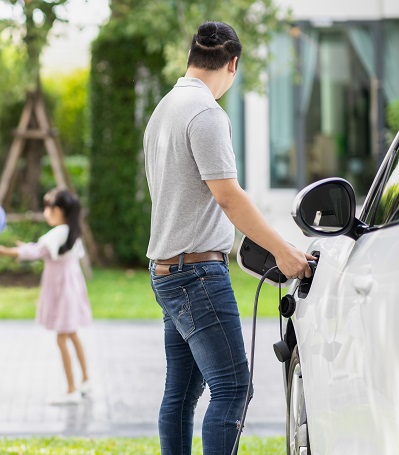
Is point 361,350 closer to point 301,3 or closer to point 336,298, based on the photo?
point 336,298

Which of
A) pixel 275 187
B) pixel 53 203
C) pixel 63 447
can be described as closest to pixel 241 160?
pixel 275 187

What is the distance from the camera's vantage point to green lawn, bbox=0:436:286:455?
562cm

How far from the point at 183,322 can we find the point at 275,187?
12.1m

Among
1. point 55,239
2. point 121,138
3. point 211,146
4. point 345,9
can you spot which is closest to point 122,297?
point 121,138

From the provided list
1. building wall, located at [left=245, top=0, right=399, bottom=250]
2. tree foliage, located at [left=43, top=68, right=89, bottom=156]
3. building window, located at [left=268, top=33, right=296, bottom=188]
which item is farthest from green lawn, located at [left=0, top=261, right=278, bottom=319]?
tree foliage, located at [left=43, top=68, right=89, bottom=156]

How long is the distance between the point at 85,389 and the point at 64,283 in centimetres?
76

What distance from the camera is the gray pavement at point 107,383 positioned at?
6.59 m

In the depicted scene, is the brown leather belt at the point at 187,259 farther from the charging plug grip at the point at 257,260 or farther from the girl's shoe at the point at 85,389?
the girl's shoe at the point at 85,389

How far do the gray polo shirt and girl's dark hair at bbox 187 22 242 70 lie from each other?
8 centimetres

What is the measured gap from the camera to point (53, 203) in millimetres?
7465

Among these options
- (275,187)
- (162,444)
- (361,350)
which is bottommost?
(275,187)

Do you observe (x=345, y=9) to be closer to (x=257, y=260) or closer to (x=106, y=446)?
(x=106, y=446)

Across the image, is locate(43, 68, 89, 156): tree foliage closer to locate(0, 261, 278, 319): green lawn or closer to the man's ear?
locate(0, 261, 278, 319): green lawn

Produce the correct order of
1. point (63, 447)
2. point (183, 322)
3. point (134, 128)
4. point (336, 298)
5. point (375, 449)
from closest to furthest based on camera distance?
point (375, 449)
point (336, 298)
point (183, 322)
point (63, 447)
point (134, 128)
